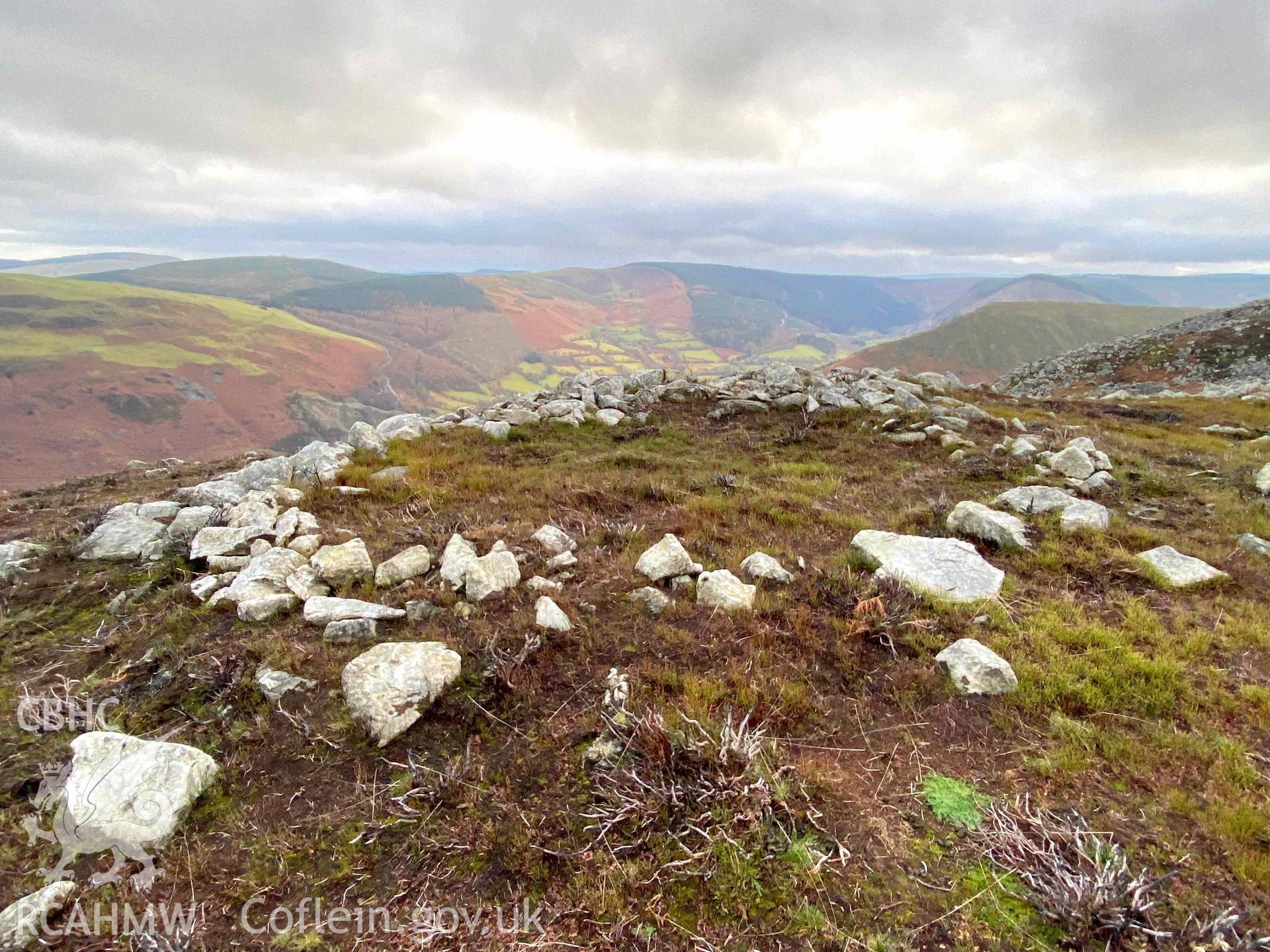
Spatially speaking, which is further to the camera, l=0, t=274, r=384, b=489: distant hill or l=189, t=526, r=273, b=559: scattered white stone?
l=0, t=274, r=384, b=489: distant hill

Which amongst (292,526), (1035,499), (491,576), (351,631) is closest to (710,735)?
(491,576)

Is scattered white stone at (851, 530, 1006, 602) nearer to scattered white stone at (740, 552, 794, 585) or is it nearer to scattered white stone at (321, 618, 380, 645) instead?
scattered white stone at (740, 552, 794, 585)

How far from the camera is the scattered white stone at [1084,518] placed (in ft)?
25.7

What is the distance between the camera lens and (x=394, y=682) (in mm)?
4621

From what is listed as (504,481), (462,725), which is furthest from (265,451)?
(462,725)

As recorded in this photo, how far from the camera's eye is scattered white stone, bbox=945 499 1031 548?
7465mm

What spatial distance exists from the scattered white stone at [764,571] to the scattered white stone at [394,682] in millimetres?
3522

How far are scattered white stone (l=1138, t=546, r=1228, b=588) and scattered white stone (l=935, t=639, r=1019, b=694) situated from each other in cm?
345

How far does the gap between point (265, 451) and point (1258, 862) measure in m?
19.7

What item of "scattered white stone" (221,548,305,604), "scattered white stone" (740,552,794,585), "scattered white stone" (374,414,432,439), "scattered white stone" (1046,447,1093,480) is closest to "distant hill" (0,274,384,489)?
"scattered white stone" (374,414,432,439)

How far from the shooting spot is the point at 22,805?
3.82 m

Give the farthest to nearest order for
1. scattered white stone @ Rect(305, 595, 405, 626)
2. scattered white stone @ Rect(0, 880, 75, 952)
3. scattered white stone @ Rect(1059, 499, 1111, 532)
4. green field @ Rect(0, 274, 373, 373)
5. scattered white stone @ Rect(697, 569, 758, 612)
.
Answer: green field @ Rect(0, 274, 373, 373), scattered white stone @ Rect(1059, 499, 1111, 532), scattered white stone @ Rect(697, 569, 758, 612), scattered white stone @ Rect(305, 595, 405, 626), scattered white stone @ Rect(0, 880, 75, 952)

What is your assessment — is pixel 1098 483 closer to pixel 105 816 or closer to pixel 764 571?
pixel 764 571

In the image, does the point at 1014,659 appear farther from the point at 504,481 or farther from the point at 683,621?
the point at 504,481
